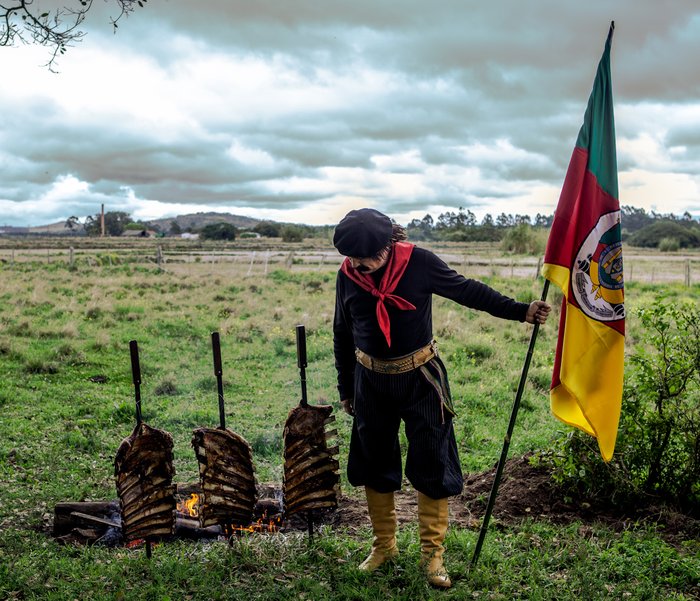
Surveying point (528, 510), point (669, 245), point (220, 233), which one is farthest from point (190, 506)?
point (220, 233)

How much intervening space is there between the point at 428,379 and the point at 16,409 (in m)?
6.22

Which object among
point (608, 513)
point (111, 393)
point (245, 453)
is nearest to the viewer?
point (245, 453)

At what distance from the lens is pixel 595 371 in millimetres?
3906

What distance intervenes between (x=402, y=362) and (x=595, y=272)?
1.25 metres

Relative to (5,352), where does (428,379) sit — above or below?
above

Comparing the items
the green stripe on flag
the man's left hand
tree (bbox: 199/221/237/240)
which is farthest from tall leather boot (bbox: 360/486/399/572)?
tree (bbox: 199/221/237/240)

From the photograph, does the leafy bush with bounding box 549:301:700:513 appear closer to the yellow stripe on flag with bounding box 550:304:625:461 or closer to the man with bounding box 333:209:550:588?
the yellow stripe on flag with bounding box 550:304:625:461

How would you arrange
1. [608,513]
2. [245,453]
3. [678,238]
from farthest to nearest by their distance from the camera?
1. [678,238]
2. [608,513]
3. [245,453]

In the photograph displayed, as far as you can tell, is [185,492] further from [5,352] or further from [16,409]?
[5,352]

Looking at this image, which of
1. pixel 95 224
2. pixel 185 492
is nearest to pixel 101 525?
pixel 185 492

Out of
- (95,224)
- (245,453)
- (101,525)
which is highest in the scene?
(95,224)

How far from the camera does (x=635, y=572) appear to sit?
4.09 meters

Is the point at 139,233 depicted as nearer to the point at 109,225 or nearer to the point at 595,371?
the point at 109,225

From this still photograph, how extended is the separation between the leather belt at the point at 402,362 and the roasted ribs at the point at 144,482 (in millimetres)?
1410
